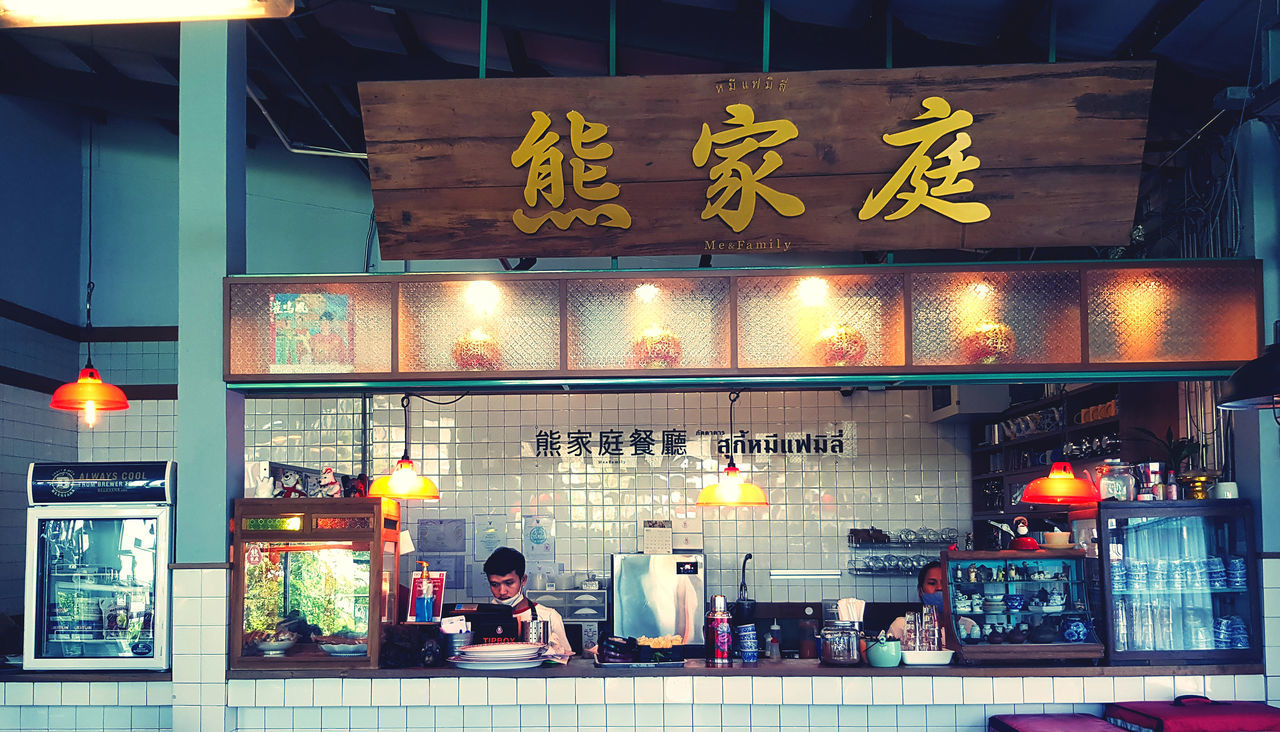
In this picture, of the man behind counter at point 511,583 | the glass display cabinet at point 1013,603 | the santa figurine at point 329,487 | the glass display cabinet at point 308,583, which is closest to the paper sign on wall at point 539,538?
the man behind counter at point 511,583

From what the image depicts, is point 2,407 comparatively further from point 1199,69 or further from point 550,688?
point 1199,69

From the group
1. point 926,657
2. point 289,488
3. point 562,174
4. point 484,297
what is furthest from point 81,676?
point 926,657

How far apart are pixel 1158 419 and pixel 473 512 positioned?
5.50m

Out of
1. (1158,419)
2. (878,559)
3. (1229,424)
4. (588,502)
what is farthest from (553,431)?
(1229,424)

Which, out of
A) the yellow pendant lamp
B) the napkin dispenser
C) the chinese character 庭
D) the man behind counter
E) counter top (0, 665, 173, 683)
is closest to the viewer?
Answer: counter top (0, 665, 173, 683)

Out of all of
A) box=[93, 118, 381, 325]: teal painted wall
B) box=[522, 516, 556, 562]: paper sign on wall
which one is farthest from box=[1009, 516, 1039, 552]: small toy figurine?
box=[93, 118, 381, 325]: teal painted wall

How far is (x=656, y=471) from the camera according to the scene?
9.78 meters

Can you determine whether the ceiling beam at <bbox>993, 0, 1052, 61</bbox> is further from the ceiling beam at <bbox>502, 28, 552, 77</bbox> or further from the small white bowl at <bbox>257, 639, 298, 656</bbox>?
the small white bowl at <bbox>257, 639, 298, 656</bbox>

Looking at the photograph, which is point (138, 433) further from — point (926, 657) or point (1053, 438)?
point (1053, 438)

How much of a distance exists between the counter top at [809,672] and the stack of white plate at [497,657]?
0.11ft

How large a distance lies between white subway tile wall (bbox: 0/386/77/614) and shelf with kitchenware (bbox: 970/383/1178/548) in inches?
275

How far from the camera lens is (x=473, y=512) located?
31.8 ft

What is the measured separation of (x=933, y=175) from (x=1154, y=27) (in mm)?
1310

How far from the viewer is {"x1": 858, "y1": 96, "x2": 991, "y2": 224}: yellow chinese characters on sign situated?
525cm
